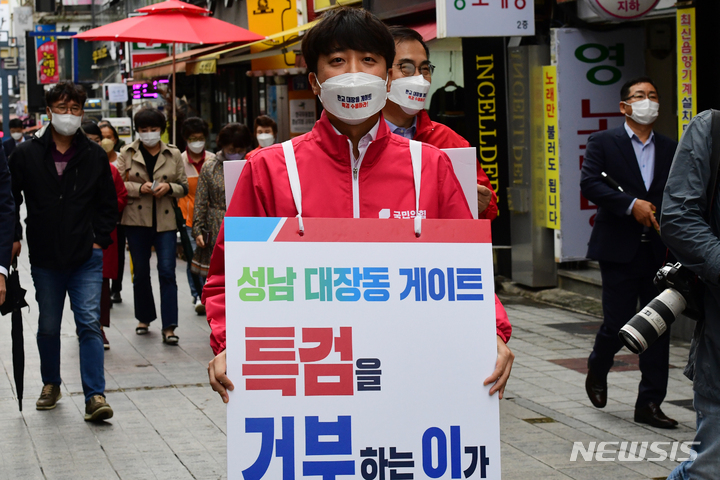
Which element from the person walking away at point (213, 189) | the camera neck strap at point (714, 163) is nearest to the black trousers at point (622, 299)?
the camera neck strap at point (714, 163)

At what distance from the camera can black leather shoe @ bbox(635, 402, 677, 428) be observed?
19.8 ft

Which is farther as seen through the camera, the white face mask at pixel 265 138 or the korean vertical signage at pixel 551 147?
the korean vertical signage at pixel 551 147

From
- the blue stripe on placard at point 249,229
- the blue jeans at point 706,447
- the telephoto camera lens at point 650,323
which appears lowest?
the blue jeans at point 706,447

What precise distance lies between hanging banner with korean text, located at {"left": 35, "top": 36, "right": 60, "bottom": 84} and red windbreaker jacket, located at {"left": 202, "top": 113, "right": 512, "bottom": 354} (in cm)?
3840

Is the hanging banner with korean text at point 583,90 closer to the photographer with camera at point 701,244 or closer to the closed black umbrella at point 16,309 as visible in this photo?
the closed black umbrella at point 16,309

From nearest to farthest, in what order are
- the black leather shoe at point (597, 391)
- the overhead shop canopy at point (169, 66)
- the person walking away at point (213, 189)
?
1. the black leather shoe at point (597, 391)
2. the person walking away at point (213, 189)
3. the overhead shop canopy at point (169, 66)

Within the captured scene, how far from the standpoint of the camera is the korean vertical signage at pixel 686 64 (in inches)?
329

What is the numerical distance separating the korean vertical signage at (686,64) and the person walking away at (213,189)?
3936 mm

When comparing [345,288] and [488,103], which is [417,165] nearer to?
[345,288]

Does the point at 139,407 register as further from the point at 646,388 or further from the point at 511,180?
the point at 511,180

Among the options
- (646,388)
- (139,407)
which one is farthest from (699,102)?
(139,407)

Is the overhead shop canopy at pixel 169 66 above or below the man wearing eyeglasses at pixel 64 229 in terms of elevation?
above

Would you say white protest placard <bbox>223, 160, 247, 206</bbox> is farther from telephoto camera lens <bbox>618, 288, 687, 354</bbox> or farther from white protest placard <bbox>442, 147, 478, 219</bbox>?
telephoto camera lens <bbox>618, 288, 687, 354</bbox>

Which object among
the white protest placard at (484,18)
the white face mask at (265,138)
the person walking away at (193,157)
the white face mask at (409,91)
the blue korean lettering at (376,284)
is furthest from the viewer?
the person walking away at (193,157)
